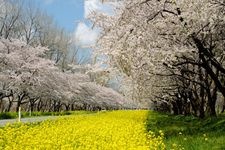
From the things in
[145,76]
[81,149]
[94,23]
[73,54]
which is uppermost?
[73,54]

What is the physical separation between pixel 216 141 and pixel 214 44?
6.48 metres

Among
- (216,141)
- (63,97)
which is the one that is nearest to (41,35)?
(63,97)

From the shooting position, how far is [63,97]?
215ft

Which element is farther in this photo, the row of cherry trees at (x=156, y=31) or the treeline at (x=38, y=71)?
the treeline at (x=38, y=71)

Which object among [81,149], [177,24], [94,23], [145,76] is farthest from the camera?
[145,76]

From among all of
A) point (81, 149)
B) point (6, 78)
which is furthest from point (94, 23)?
point (6, 78)

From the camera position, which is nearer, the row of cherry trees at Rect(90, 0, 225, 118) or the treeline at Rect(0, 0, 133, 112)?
the row of cherry trees at Rect(90, 0, 225, 118)

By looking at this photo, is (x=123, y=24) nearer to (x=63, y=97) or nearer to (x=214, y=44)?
(x=214, y=44)

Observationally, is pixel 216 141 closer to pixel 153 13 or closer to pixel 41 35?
pixel 153 13

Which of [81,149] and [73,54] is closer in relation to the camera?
[81,149]

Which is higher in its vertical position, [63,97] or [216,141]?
[63,97]

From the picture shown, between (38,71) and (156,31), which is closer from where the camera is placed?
(156,31)

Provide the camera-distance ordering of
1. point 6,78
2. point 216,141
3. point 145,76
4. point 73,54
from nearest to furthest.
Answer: point 216,141, point 145,76, point 6,78, point 73,54

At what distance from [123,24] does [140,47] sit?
3.73 ft
